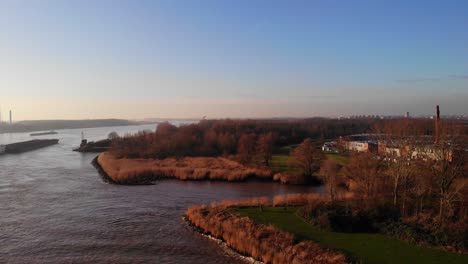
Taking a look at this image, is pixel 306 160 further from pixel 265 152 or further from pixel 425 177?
pixel 425 177

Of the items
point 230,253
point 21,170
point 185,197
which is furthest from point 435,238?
point 21,170

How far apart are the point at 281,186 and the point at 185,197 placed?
30.5ft

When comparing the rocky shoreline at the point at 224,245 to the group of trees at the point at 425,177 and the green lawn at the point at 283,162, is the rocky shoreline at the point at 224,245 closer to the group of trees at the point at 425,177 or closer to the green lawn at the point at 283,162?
the group of trees at the point at 425,177

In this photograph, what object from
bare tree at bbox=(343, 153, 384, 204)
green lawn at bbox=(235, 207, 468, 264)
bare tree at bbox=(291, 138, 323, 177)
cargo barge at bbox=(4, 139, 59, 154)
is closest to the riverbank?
green lawn at bbox=(235, 207, 468, 264)

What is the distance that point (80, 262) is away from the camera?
16203mm

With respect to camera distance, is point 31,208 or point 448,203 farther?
point 31,208

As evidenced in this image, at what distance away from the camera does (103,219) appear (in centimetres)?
2262

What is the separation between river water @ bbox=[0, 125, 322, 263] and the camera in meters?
17.0

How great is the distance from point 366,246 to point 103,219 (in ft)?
46.5

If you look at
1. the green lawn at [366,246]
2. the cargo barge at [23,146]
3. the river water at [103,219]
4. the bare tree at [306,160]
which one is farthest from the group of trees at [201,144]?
the green lawn at [366,246]

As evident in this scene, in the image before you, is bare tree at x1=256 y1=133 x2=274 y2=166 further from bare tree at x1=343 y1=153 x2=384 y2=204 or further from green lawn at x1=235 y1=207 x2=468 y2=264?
green lawn at x1=235 y1=207 x2=468 y2=264

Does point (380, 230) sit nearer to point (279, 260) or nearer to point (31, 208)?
point (279, 260)

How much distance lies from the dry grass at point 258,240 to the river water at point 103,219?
2.47ft

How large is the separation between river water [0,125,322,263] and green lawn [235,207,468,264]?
3130 millimetres
